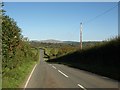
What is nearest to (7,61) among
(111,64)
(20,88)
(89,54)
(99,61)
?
(20,88)

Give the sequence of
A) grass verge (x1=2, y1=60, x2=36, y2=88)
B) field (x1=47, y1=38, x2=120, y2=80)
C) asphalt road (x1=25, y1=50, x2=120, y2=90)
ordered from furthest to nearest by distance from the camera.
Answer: field (x1=47, y1=38, x2=120, y2=80) < asphalt road (x1=25, y1=50, x2=120, y2=90) < grass verge (x1=2, y1=60, x2=36, y2=88)

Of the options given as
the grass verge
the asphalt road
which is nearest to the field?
the asphalt road

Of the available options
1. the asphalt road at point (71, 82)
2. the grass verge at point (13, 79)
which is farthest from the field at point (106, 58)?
the grass verge at point (13, 79)

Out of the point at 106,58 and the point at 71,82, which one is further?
the point at 106,58

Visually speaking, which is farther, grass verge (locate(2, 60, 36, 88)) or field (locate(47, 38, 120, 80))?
field (locate(47, 38, 120, 80))

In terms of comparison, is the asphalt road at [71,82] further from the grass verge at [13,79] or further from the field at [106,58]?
the field at [106,58]

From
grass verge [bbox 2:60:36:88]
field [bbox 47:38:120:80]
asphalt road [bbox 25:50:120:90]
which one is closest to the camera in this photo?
grass verge [bbox 2:60:36:88]

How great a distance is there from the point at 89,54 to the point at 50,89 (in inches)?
1294

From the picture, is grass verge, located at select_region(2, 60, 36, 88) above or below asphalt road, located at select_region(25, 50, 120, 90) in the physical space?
above

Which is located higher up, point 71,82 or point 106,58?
point 106,58

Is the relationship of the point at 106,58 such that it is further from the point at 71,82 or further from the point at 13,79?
the point at 13,79

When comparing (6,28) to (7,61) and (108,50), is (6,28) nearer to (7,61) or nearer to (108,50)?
(7,61)

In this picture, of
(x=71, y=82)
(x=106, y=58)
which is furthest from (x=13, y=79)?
(x=106, y=58)

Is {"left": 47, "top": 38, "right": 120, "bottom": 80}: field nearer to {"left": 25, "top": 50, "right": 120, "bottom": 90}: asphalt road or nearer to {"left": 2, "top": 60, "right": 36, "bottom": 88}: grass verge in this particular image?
{"left": 25, "top": 50, "right": 120, "bottom": 90}: asphalt road
